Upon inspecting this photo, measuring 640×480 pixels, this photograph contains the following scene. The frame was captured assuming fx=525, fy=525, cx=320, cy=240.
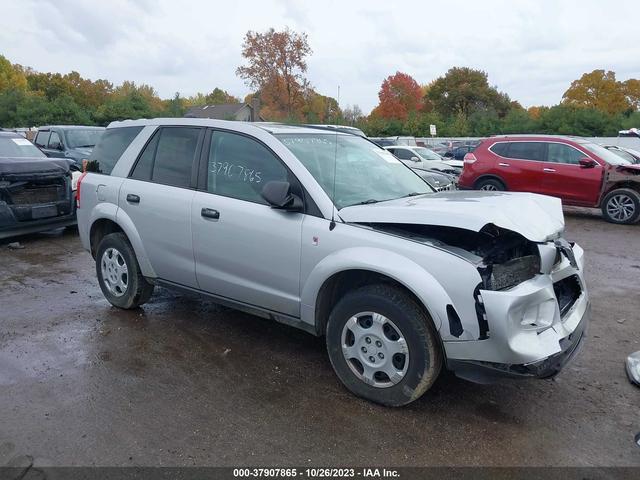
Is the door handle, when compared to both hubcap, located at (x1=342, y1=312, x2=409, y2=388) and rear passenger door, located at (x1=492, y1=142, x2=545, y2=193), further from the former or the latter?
rear passenger door, located at (x1=492, y1=142, x2=545, y2=193)

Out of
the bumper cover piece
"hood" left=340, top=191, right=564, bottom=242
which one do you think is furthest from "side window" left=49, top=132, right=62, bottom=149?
the bumper cover piece

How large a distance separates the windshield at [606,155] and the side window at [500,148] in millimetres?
1612

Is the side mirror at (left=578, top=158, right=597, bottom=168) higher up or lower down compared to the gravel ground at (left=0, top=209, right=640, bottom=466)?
higher up

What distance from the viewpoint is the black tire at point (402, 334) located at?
3188 millimetres

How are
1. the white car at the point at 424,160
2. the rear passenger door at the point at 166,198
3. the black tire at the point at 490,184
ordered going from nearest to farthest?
the rear passenger door at the point at 166,198, the black tire at the point at 490,184, the white car at the point at 424,160

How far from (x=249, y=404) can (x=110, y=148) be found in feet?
10.6

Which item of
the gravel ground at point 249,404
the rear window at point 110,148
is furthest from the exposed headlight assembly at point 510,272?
the rear window at point 110,148

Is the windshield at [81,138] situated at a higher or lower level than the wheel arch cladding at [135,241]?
higher

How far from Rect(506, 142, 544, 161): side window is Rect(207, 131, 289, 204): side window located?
9.31 m

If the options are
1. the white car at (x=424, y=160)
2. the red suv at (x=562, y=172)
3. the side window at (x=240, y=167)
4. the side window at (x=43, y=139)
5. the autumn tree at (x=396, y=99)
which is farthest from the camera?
the autumn tree at (x=396, y=99)

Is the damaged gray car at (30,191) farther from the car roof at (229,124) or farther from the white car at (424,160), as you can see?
the white car at (424,160)

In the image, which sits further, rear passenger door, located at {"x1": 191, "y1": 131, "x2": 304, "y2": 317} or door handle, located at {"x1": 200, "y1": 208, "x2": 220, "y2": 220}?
door handle, located at {"x1": 200, "y1": 208, "x2": 220, "y2": 220}

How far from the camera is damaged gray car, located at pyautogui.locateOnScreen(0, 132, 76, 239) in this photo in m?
7.98

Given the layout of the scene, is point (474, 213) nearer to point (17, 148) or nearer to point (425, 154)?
point (17, 148)
